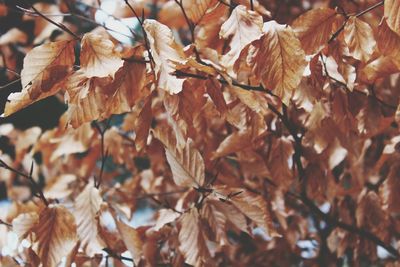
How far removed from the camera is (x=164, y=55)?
0.68m

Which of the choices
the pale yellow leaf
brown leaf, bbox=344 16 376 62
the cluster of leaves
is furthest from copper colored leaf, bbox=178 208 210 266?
brown leaf, bbox=344 16 376 62

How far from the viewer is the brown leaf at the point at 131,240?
996mm

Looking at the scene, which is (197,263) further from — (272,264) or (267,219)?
(272,264)

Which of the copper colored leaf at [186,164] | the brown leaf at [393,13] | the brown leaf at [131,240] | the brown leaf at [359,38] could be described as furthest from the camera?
the brown leaf at [131,240]

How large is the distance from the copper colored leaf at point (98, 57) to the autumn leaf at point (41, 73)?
0.13 feet

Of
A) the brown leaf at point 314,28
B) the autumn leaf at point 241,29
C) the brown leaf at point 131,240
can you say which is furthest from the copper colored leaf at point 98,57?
the brown leaf at point 131,240

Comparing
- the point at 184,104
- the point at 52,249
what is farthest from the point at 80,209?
the point at 184,104

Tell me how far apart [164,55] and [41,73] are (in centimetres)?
19

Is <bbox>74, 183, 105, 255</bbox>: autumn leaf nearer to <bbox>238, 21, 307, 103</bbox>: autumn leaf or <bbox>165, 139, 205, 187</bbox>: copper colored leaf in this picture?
<bbox>165, 139, 205, 187</bbox>: copper colored leaf

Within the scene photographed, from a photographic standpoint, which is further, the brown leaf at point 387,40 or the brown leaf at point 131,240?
the brown leaf at point 131,240

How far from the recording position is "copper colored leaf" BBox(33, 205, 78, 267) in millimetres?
863

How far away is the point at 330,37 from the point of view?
833 mm

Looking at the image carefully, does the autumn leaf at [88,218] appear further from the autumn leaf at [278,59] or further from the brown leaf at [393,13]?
the brown leaf at [393,13]

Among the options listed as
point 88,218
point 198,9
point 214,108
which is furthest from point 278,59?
point 88,218
